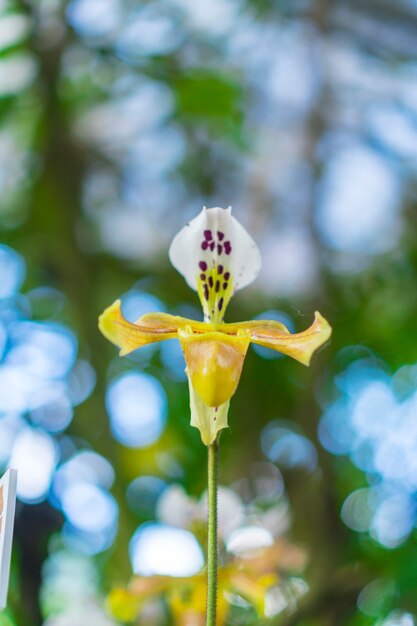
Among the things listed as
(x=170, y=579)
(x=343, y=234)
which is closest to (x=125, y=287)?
(x=343, y=234)

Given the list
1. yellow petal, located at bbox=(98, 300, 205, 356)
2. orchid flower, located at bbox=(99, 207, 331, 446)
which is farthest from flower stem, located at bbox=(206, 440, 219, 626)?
yellow petal, located at bbox=(98, 300, 205, 356)

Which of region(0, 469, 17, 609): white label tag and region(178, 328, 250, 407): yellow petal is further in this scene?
region(178, 328, 250, 407): yellow petal

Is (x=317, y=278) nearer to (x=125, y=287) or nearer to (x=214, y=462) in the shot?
(x=125, y=287)

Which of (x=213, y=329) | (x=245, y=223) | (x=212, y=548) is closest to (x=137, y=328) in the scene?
(x=213, y=329)

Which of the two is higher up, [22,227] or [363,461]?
[22,227]

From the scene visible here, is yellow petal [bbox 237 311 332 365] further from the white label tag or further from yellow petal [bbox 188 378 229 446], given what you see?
the white label tag
